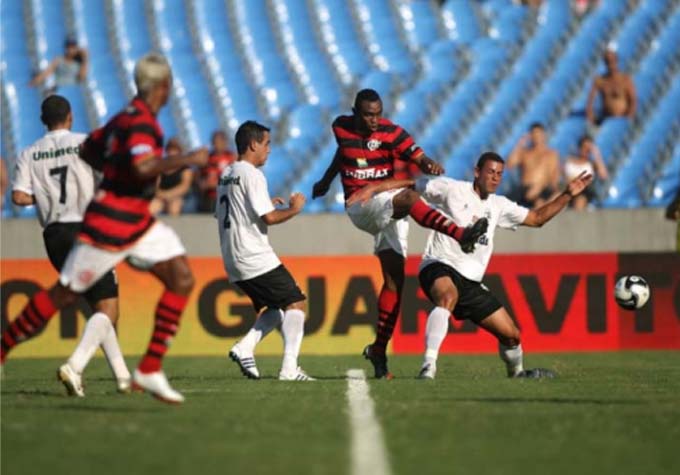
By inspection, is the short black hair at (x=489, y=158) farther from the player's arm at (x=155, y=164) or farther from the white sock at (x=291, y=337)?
the player's arm at (x=155, y=164)

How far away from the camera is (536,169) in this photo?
19.1 m

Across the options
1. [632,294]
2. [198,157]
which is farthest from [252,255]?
[198,157]

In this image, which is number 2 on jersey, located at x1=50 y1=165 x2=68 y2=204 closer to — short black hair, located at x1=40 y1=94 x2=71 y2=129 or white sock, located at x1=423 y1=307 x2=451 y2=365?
short black hair, located at x1=40 y1=94 x2=71 y2=129

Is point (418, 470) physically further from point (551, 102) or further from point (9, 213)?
point (551, 102)

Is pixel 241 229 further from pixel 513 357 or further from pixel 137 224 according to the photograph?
pixel 137 224

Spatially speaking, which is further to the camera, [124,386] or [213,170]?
[213,170]

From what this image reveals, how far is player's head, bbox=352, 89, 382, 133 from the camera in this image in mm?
11656

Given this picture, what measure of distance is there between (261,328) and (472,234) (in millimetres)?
2033

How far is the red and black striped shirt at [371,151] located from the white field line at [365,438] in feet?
7.11

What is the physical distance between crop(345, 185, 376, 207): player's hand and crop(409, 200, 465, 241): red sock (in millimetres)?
452

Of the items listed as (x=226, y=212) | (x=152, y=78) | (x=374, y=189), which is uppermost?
(x=152, y=78)

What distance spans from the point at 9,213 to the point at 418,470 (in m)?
14.0

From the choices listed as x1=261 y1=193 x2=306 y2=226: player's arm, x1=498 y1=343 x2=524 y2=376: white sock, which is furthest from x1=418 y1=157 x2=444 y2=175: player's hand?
x1=498 y1=343 x2=524 y2=376: white sock

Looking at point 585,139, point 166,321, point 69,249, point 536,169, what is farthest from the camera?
point 585,139
